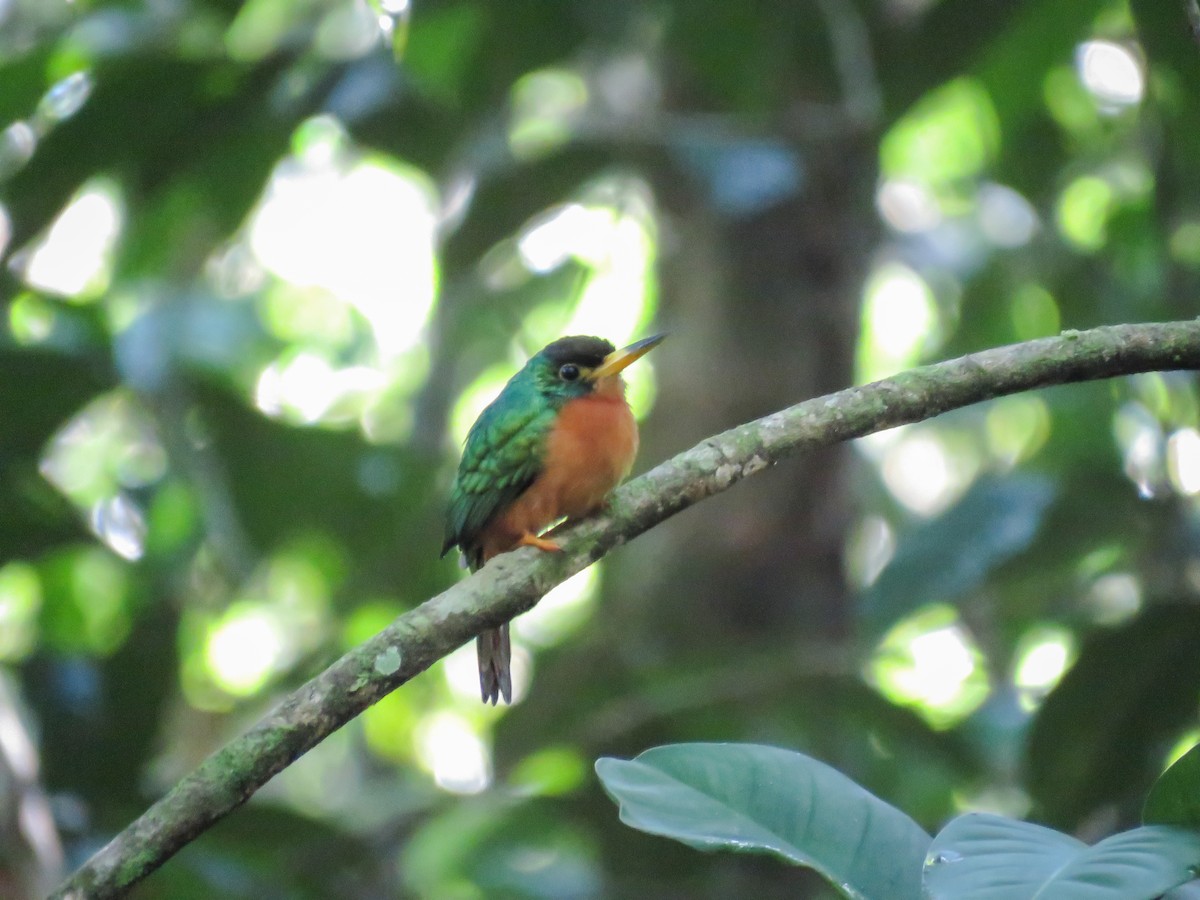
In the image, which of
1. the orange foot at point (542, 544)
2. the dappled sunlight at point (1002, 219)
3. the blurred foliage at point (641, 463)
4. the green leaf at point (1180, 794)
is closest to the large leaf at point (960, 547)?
the blurred foliage at point (641, 463)

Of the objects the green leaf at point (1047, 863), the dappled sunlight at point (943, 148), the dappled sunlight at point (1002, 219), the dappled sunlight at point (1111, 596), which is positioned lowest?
the green leaf at point (1047, 863)

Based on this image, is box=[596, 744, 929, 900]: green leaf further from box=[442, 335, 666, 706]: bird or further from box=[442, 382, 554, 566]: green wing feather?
box=[442, 382, 554, 566]: green wing feather

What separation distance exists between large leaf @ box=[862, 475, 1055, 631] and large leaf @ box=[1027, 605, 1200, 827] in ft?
1.76

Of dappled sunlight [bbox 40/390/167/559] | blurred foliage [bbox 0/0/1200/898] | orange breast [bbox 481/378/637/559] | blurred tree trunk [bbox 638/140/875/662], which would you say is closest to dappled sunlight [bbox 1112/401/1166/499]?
blurred foliage [bbox 0/0/1200/898]

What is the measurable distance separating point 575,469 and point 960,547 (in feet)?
4.58

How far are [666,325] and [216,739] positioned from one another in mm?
1938

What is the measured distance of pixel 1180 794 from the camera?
1.61m

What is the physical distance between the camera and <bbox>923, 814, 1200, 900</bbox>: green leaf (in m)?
1.41

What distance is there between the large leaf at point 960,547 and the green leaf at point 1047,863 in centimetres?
184

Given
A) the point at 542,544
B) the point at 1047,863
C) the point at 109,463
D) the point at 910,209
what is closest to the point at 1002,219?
the point at 910,209

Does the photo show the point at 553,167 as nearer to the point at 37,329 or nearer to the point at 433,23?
the point at 433,23

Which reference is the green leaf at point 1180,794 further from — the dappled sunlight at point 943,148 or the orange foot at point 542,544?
the dappled sunlight at point 943,148

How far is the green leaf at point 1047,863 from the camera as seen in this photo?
1407mm

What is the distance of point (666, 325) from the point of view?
4043 millimetres
